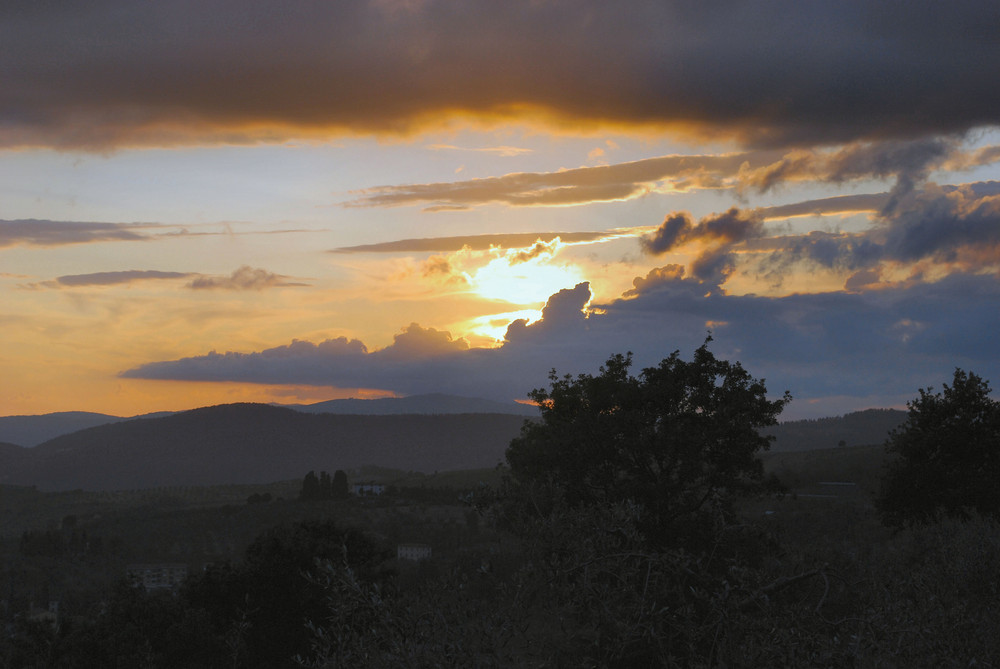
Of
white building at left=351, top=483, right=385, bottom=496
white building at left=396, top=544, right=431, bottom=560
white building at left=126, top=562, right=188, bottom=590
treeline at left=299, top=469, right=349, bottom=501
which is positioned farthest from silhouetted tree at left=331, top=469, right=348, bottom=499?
white building at left=396, top=544, right=431, bottom=560

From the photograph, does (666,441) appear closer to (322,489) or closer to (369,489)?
(322,489)

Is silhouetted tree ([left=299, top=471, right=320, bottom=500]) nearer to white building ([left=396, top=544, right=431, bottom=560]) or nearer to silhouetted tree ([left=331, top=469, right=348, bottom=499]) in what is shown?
silhouetted tree ([left=331, top=469, right=348, bottom=499])

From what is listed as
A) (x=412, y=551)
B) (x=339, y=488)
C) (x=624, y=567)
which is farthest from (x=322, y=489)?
(x=624, y=567)

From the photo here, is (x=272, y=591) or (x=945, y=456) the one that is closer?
(x=272, y=591)

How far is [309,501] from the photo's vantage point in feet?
446

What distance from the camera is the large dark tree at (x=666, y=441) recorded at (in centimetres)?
3722

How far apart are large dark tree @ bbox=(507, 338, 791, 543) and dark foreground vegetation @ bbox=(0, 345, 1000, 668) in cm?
11

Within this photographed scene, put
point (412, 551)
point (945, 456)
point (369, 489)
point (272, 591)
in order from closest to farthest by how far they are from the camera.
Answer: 1. point (272, 591)
2. point (945, 456)
3. point (412, 551)
4. point (369, 489)

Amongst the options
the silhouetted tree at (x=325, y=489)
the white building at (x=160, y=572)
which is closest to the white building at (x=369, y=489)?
the silhouetted tree at (x=325, y=489)

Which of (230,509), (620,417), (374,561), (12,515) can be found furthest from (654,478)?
(12,515)

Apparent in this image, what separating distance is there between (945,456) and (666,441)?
50.9 ft

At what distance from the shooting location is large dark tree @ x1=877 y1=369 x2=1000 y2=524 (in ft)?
134

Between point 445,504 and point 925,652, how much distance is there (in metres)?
131

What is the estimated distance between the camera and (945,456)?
137ft
